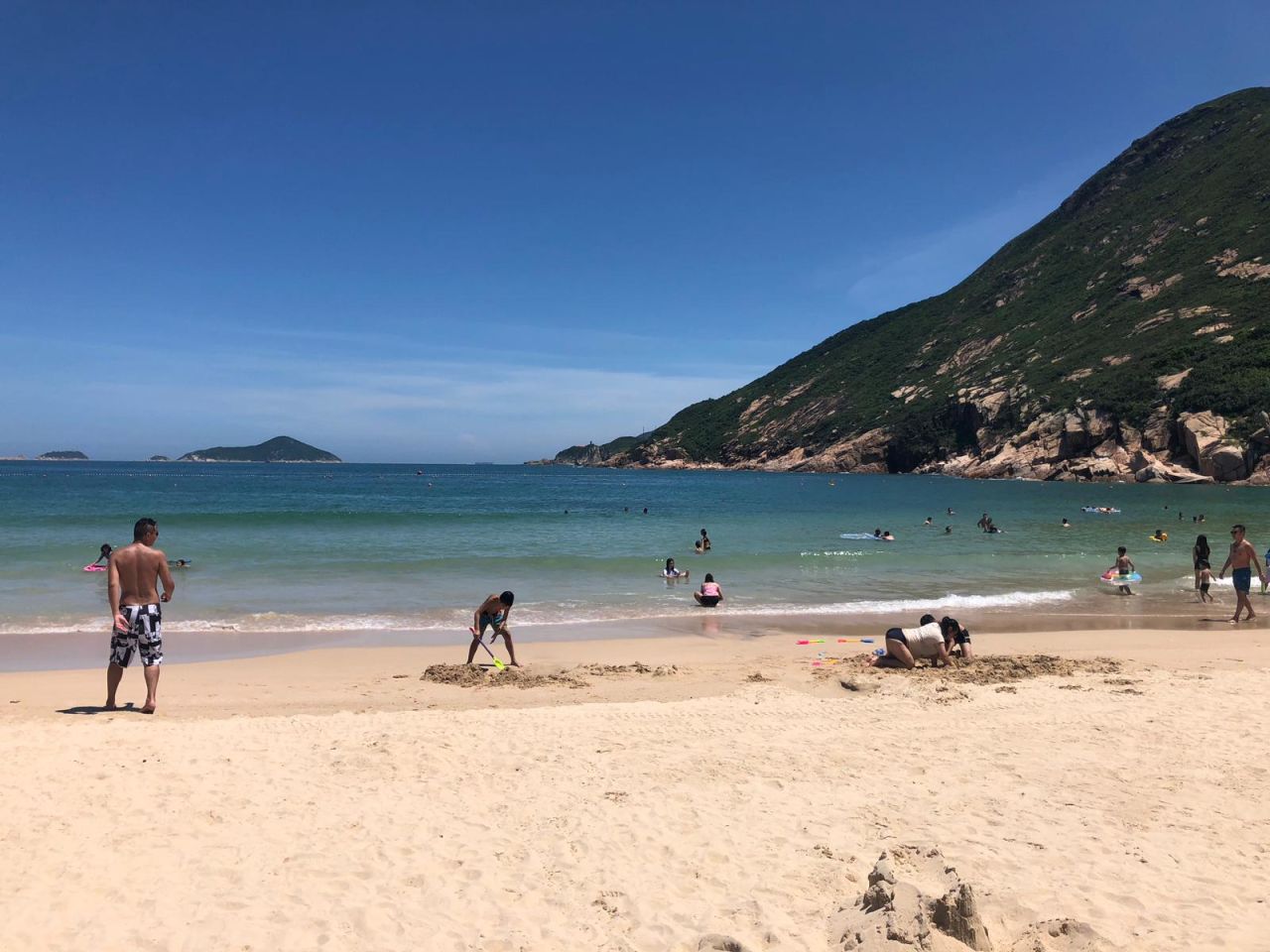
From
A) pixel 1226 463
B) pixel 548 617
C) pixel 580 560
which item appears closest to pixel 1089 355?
pixel 1226 463

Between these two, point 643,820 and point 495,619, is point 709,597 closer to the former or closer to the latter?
point 495,619

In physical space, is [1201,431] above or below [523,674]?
above

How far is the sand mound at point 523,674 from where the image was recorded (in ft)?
35.7

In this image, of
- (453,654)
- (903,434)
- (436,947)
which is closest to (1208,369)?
(903,434)

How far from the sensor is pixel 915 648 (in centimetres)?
1172

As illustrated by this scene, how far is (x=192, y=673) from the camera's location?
11578 millimetres

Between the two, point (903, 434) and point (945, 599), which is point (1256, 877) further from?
point (903, 434)

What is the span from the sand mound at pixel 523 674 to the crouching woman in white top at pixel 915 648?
326cm

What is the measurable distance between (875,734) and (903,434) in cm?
11099

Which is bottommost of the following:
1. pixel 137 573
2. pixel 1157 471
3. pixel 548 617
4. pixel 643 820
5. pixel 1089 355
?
pixel 548 617

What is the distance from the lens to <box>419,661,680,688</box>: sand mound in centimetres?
1088

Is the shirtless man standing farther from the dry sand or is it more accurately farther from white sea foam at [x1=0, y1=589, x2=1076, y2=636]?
white sea foam at [x1=0, y1=589, x2=1076, y2=636]

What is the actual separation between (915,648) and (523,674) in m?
5.88

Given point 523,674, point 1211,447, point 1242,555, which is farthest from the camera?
point 1211,447
